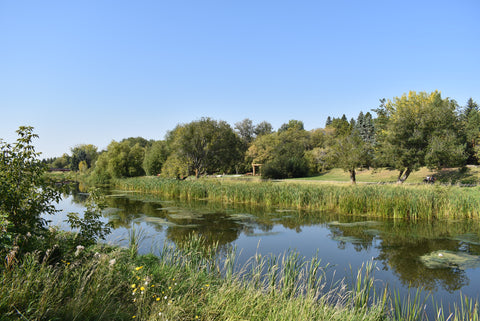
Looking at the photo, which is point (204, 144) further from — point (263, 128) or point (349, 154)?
point (263, 128)

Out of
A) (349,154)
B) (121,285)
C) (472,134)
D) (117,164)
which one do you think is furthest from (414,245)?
(117,164)

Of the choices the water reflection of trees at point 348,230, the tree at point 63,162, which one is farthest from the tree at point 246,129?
the water reflection of trees at point 348,230

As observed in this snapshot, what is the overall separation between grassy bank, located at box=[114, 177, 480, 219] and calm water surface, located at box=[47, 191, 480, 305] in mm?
941

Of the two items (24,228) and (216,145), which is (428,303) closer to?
(24,228)

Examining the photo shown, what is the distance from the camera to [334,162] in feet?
92.3

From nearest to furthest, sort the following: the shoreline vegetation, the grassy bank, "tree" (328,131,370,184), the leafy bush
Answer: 1. the shoreline vegetation
2. the grassy bank
3. "tree" (328,131,370,184)
4. the leafy bush

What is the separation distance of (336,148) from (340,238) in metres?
17.8

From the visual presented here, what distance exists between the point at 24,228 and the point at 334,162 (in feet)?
86.6

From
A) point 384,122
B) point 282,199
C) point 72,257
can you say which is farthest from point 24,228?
point 384,122

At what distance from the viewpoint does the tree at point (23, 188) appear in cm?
457

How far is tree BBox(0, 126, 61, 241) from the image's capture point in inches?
180

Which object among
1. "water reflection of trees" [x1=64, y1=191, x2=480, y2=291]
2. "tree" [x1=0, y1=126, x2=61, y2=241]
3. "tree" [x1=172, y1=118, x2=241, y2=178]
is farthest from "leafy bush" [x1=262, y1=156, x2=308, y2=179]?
"tree" [x1=0, y1=126, x2=61, y2=241]

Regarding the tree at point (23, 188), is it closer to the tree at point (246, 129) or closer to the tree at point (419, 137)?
the tree at point (419, 137)

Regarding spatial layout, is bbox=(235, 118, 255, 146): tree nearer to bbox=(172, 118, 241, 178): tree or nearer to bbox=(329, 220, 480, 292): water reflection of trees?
bbox=(172, 118, 241, 178): tree
